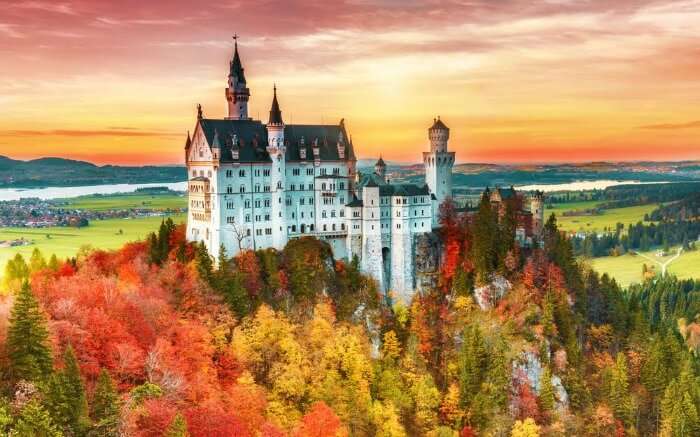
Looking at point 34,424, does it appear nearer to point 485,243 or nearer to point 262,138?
A: point 262,138

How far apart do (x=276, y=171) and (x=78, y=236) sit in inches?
2052

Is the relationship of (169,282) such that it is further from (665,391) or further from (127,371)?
(665,391)

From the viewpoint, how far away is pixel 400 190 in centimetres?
10462

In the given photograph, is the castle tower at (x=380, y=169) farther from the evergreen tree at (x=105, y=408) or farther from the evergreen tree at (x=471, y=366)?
the evergreen tree at (x=105, y=408)

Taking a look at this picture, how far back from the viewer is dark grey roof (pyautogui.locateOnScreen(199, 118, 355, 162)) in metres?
97.9

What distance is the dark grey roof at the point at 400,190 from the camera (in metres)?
105

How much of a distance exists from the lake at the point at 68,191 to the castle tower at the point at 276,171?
43.4 m

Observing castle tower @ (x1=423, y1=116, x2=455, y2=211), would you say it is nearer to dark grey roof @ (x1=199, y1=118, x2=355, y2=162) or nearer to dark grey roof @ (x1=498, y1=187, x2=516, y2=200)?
dark grey roof @ (x1=498, y1=187, x2=516, y2=200)

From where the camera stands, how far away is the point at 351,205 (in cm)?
10400

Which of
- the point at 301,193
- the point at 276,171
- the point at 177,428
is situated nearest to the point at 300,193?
the point at 301,193

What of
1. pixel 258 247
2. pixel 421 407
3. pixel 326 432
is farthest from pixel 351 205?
pixel 326 432

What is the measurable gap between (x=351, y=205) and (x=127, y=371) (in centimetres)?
4607

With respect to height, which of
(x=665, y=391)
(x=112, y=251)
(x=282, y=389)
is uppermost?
(x=112, y=251)

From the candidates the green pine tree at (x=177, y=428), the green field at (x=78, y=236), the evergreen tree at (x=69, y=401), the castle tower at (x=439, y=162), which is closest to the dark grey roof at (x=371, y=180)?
the castle tower at (x=439, y=162)
